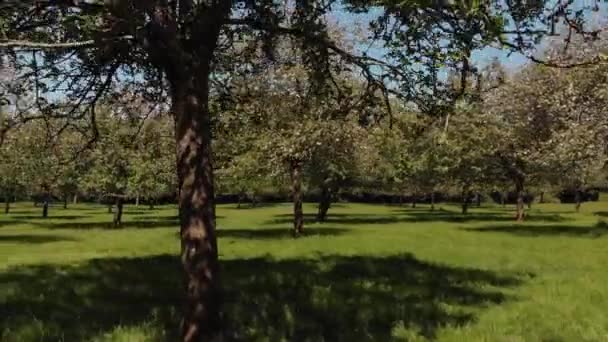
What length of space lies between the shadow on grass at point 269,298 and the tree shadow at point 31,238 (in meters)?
18.2

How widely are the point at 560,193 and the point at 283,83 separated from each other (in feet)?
337

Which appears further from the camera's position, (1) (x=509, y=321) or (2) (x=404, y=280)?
(2) (x=404, y=280)

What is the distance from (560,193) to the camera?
414ft

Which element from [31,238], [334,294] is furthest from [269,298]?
[31,238]

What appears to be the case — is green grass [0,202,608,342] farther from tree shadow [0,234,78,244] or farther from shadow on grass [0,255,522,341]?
tree shadow [0,234,78,244]

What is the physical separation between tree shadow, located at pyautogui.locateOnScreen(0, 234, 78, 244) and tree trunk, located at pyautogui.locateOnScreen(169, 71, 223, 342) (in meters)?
32.7

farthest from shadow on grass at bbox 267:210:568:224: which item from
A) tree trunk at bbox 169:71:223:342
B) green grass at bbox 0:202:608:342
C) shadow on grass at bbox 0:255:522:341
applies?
tree trunk at bbox 169:71:223:342

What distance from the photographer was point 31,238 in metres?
41.2

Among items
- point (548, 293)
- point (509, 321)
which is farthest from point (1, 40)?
point (548, 293)

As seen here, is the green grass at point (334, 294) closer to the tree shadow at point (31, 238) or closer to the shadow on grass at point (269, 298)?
the shadow on grass at point (269, 298)

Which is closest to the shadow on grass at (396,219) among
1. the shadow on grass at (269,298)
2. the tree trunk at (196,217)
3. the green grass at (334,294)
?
the green grass at (334,294)

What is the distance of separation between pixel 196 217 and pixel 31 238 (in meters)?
36.2

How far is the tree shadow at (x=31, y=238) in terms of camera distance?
3893 centimetres

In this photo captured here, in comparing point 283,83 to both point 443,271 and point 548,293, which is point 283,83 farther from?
point 548,293
